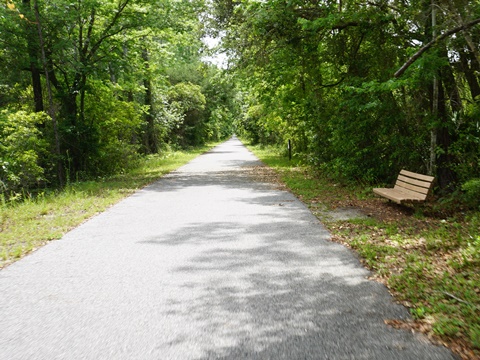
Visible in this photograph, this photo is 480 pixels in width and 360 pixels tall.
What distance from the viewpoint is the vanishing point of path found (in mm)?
3051

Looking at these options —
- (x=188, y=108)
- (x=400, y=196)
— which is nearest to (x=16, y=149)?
(x=400, y=196)

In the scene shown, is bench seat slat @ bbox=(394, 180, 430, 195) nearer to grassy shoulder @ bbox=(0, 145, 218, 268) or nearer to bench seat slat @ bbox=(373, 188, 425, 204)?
bench seat slat @ bbox=(373, 188, 425, 204)

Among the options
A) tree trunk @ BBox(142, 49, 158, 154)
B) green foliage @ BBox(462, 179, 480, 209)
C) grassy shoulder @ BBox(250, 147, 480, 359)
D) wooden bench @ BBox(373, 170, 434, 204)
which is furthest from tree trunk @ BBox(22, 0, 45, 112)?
green foliage @ BBox(462, 179, 480, 209)

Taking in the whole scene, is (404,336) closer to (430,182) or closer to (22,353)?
(22,353)

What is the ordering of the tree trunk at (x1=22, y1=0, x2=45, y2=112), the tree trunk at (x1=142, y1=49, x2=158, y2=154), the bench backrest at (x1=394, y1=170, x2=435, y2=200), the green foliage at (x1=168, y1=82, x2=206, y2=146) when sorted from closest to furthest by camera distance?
the bench backrest at (x1=394, y1=170, x2=435, y2=200) < the tree trunk at (x1=22, y1=0, x2=45, y2=112) < the tree trunk at (x1=142, y1=49, x2=158, y2=154) < the green foliage at (x1=168, y1=82, x2=206, y2=146)

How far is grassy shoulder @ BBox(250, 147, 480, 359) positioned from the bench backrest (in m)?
0.34

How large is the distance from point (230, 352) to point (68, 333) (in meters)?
1.47

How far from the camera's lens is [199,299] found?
398cm

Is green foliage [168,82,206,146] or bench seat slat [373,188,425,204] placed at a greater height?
green foliage [168,82,206,146]

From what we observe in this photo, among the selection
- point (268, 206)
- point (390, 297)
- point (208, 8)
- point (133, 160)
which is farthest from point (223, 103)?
point (390, 297)

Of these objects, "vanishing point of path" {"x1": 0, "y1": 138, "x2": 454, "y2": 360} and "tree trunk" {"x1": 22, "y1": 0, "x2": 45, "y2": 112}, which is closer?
"vanishing point of path" {"x1": 0, "y1": 138, "x2": 454, "y2": 360}

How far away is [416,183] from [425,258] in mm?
3210

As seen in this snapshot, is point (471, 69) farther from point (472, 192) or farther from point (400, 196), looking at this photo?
point (400, 196)

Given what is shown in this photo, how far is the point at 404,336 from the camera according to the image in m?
3.19
